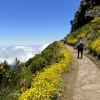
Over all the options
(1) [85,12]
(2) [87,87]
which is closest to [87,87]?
(2) [87,87]

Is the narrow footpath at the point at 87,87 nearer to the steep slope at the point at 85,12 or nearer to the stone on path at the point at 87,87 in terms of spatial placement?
the stone on path at the point at 87,87

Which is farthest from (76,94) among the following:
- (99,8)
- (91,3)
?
(91,3)

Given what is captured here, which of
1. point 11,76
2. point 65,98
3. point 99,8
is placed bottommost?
point 65,98

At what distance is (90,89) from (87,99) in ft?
5.20

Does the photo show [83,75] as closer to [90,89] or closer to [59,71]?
[59,71]

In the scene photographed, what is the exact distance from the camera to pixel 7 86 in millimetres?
10836

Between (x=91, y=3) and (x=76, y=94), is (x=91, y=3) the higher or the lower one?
the higher one

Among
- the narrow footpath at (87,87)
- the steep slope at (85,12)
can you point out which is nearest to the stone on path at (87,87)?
the narrow footpath at (87,87)

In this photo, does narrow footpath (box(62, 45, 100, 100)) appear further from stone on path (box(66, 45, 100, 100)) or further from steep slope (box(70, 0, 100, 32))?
steep slope (box(70, 0, 100, 32))

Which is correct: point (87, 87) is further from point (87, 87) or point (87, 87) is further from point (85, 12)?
point (85, 12)

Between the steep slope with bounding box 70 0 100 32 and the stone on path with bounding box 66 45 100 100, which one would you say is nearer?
the stone on path with bounding box 66 45 100 100

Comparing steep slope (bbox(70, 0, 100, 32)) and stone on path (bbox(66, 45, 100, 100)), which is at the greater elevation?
steep slope (bbox(70, 0, 100, 32))

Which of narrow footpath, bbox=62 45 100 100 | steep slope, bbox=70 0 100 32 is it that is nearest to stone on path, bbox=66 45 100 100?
narrow footpath, bbox=62 45 100 100

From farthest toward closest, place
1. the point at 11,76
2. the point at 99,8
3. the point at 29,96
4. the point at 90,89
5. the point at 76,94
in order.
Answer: the point at 99,8
the point at 11,76
the point at 90,89
the point at 76,94
the point at 29,96
